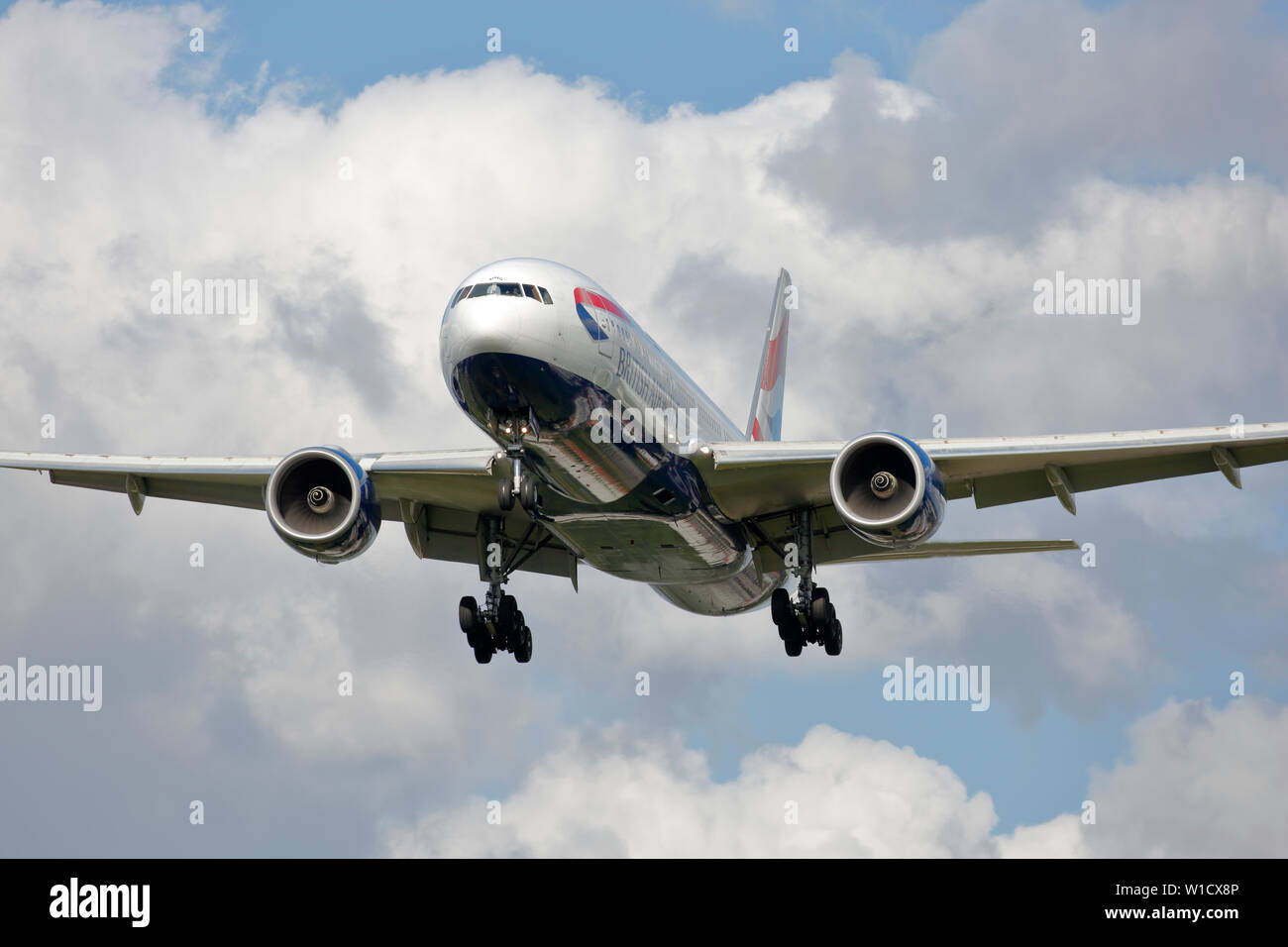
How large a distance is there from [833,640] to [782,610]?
1317mm

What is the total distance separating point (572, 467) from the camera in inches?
1129

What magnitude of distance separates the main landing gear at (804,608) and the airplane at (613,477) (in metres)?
0.05

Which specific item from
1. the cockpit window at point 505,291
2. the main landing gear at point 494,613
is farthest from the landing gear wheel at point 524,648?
the cockpit window at point 505,291

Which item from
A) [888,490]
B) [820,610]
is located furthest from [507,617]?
[888,490]

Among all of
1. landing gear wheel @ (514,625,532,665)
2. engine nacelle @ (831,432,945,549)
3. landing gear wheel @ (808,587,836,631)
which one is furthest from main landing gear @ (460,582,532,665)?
engine nacelle @ (831,432,945,549)

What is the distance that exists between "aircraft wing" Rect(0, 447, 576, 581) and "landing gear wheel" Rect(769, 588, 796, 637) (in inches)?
190

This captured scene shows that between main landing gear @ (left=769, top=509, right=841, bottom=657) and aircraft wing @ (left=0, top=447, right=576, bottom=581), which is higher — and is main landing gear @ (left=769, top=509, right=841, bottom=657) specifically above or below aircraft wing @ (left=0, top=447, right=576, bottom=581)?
below

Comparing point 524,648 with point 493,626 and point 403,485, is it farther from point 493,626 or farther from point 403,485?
point 403,485

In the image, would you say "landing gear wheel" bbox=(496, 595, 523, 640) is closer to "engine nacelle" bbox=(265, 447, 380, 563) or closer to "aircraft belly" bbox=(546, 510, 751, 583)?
"aircraft belly" bbox=(546, 510, 751, 583)

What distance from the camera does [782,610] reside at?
34.5 meters

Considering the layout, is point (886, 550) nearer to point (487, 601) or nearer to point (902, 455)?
point (902, 455)

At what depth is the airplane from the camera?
88.9 feet

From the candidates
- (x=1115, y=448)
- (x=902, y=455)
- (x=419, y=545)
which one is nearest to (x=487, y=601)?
(x=419, y=545)

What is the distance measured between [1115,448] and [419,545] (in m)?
15.0
